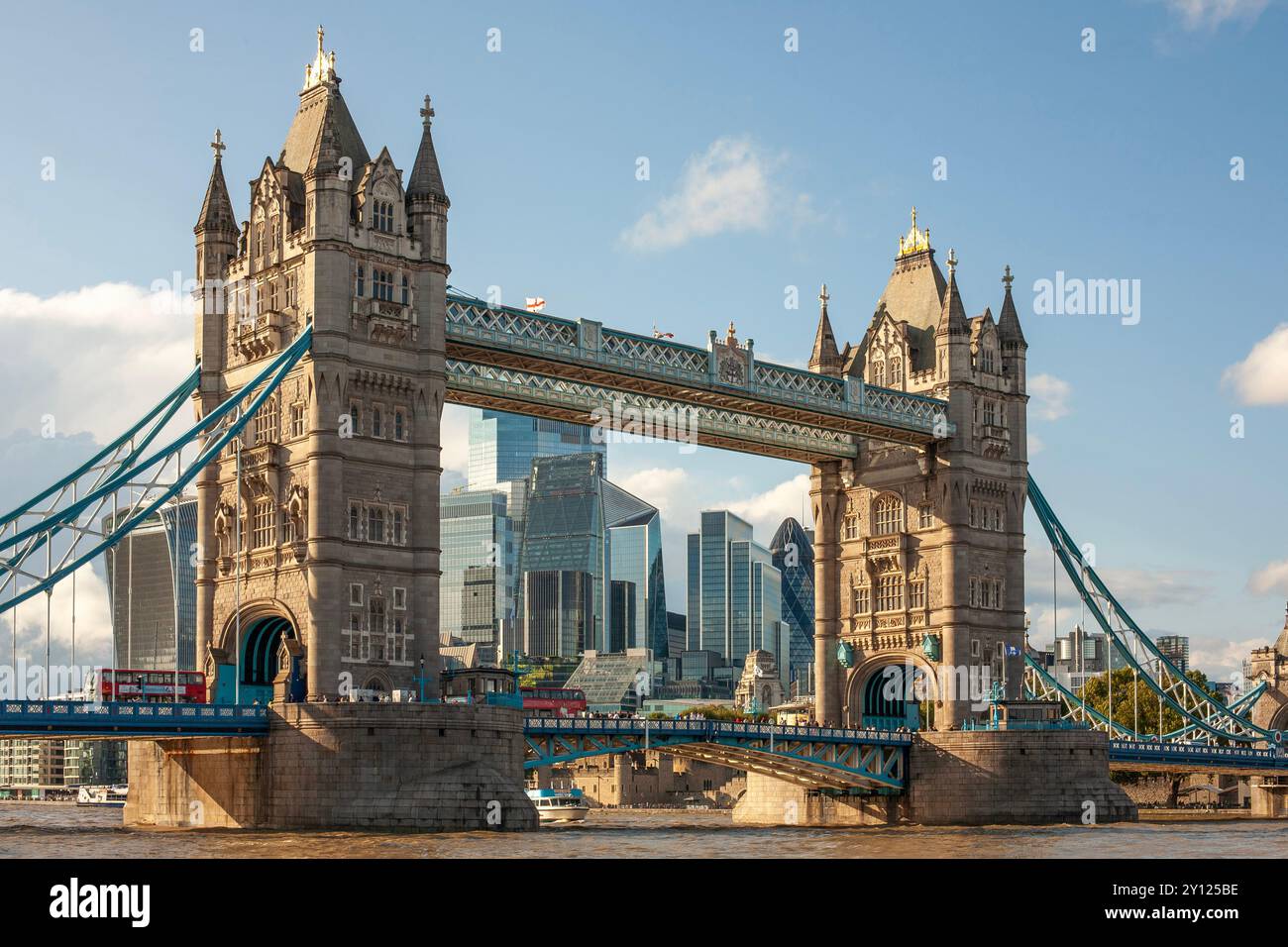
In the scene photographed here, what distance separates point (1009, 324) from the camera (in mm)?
111250

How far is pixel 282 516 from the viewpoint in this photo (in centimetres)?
8094

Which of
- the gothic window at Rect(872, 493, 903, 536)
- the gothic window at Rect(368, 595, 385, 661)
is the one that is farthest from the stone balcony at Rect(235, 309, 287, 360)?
the gothic window at Rect(872, 493, 903, 536)

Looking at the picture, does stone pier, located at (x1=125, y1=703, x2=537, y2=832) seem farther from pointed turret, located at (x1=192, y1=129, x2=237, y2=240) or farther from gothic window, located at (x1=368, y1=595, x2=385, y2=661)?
pointed turret, located at (x1=192, y1=129, x2=237, y2=240)

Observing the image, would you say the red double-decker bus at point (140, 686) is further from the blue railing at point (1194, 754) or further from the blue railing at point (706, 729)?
the blue railing at point (1194, 754)

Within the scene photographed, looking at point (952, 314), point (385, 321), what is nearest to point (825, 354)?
point (952, 314)

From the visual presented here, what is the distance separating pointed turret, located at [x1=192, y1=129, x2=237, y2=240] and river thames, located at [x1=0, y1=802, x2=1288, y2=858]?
27874 millimetres

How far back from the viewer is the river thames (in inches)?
2462

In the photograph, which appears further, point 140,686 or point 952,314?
point 952,314

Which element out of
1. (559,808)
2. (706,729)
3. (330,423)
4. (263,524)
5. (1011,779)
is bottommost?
(559,808)

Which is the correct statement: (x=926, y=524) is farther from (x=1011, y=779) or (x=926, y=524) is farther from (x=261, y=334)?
(x=261, y=334)

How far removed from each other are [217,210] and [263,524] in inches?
611
